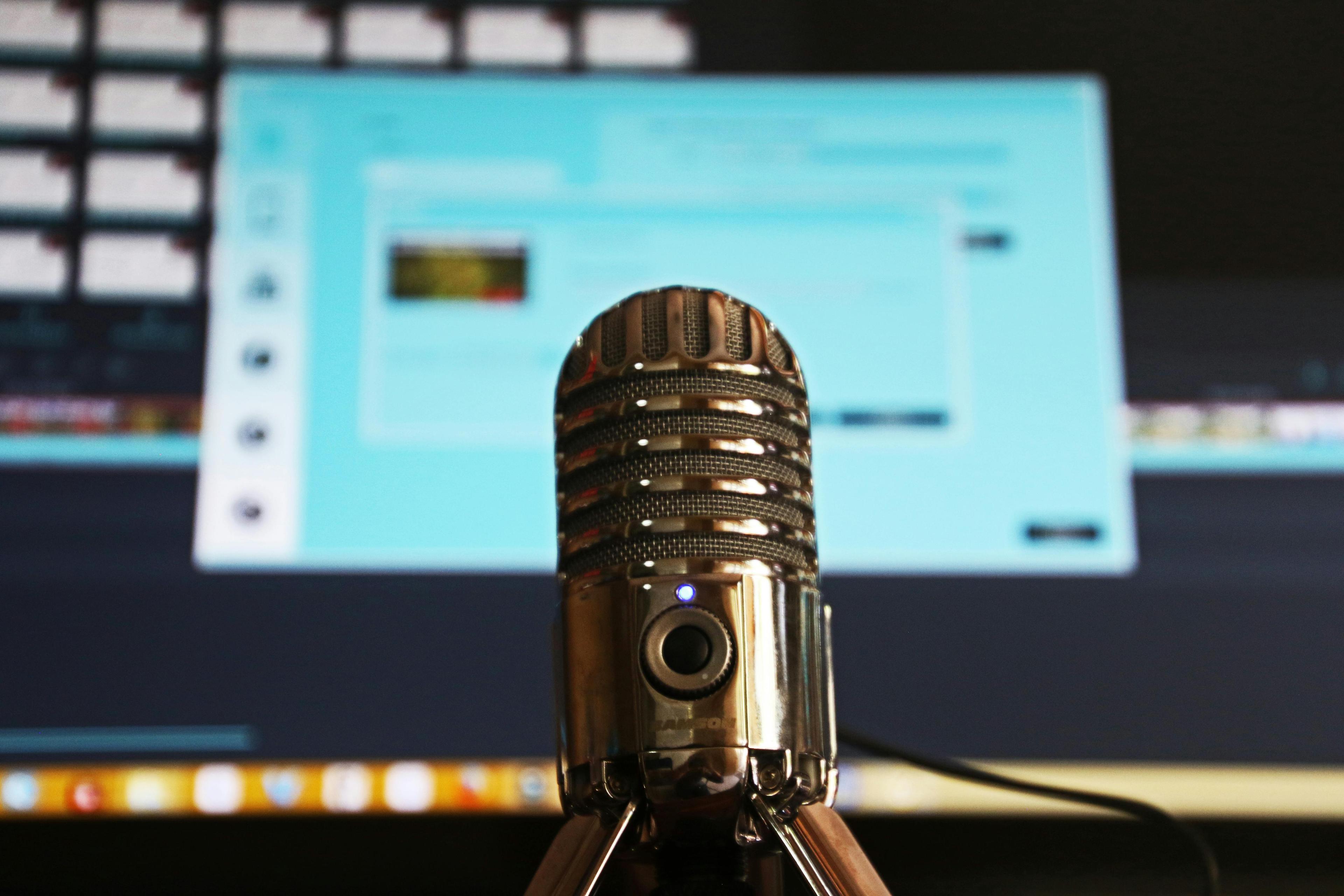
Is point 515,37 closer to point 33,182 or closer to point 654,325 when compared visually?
point 33,182

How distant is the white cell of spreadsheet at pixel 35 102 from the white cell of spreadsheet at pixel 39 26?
0.03 meters

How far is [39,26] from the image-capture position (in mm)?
1104

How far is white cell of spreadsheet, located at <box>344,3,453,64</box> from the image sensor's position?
110cm

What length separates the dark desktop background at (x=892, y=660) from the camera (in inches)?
36.9

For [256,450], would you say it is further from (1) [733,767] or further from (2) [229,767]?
(1) [733,767]

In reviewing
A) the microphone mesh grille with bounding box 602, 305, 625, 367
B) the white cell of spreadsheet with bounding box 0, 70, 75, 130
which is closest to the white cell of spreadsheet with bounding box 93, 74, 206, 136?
the white cell of spreadsheet with bounding box 0, 70, 75, 130

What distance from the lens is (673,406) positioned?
426 mm

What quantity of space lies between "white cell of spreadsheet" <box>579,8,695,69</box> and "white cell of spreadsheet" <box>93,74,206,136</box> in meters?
0.36

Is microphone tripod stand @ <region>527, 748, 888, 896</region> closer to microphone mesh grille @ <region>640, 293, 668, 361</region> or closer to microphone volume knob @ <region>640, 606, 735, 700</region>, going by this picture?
microphone volume knob @ <region>640, 606, 735, 700</region>

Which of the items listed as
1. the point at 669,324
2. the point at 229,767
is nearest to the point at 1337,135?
the point at 669,324

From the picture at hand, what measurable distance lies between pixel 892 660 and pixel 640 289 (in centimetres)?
37

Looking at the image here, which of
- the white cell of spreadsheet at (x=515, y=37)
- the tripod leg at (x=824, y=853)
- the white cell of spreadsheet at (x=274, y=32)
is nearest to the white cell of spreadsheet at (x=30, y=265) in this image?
the white cell of spreadsheet at (x=274, y=32)

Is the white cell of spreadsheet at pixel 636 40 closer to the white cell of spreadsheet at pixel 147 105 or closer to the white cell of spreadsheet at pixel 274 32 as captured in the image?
the white cell of spreadsheet at pixel 274 32

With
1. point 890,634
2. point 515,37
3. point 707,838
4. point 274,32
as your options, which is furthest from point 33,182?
point 707,838
